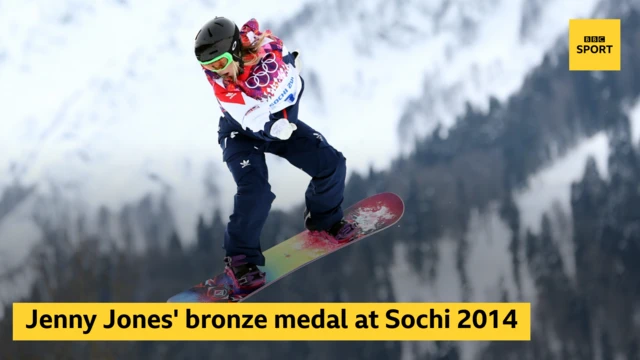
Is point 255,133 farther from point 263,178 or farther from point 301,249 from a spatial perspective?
point 301,249

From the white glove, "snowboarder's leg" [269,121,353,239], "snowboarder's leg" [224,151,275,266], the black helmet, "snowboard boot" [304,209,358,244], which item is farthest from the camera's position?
"snowboard boot" [304,209,358,244]

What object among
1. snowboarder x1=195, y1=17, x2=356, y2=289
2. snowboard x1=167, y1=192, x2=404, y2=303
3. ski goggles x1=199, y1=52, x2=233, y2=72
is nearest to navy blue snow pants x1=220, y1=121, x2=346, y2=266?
snowboarder x1=195, y1=17, x2=356, y2=289

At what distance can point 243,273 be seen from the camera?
4.24m

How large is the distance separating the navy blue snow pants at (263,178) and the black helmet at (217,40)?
20.4 inches

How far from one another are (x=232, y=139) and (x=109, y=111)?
158cm

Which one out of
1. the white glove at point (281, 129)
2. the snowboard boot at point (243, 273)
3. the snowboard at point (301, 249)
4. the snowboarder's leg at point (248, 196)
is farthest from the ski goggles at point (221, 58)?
the snowboard at point (301, 249)

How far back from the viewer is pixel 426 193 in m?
4.97

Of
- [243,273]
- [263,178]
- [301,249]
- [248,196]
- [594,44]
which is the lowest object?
[243,273]

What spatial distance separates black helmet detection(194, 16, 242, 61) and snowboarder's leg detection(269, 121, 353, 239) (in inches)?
25.4

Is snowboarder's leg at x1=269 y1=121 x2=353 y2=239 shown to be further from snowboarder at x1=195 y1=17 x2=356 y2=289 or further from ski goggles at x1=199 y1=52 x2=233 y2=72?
ski goggles at x1=199 y1=52 x2=233 y2=72

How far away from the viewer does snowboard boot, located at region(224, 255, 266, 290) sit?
421 centimetres

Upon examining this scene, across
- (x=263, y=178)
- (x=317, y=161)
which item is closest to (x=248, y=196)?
(x=263, y=178)

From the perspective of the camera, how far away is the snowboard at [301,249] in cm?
438

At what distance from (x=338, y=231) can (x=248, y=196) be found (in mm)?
781
